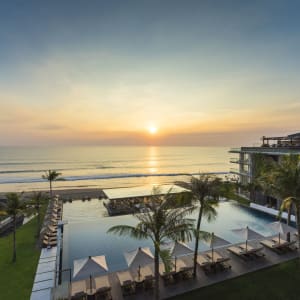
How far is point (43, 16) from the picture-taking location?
12.8m

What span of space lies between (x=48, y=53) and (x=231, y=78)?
598 inches

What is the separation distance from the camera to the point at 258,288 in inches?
405

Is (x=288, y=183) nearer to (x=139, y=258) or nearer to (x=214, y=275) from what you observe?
(x=214, y=275)

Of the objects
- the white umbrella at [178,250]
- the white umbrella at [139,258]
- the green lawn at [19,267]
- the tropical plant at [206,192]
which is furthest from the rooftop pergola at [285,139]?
the green lawn at [19,267]

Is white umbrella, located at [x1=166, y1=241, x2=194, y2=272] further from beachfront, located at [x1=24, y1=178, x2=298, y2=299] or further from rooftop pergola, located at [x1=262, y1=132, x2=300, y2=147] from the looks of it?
rooftop pergola, located at [x1=262, y1=132, x2=300, y2=147]

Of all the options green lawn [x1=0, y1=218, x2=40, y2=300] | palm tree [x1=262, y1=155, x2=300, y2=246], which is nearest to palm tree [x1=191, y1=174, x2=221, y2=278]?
palm tree [x1=262, y1=155, x2=300, y2=246]

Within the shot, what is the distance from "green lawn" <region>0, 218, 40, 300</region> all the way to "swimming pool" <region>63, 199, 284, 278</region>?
2.08 meters

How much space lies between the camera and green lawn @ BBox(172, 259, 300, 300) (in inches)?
383

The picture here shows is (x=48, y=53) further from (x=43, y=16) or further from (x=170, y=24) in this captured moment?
(x=170, y=24)

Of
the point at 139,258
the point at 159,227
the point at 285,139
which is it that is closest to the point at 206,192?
the point at 159,227

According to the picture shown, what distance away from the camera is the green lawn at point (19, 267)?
34.6ft

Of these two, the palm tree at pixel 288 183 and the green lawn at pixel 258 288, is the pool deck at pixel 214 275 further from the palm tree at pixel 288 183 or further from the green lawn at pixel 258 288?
the palm tree at pixel 288 183

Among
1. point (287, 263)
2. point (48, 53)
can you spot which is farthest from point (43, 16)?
point (287, 263)

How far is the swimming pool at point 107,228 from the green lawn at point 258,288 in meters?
4.60
